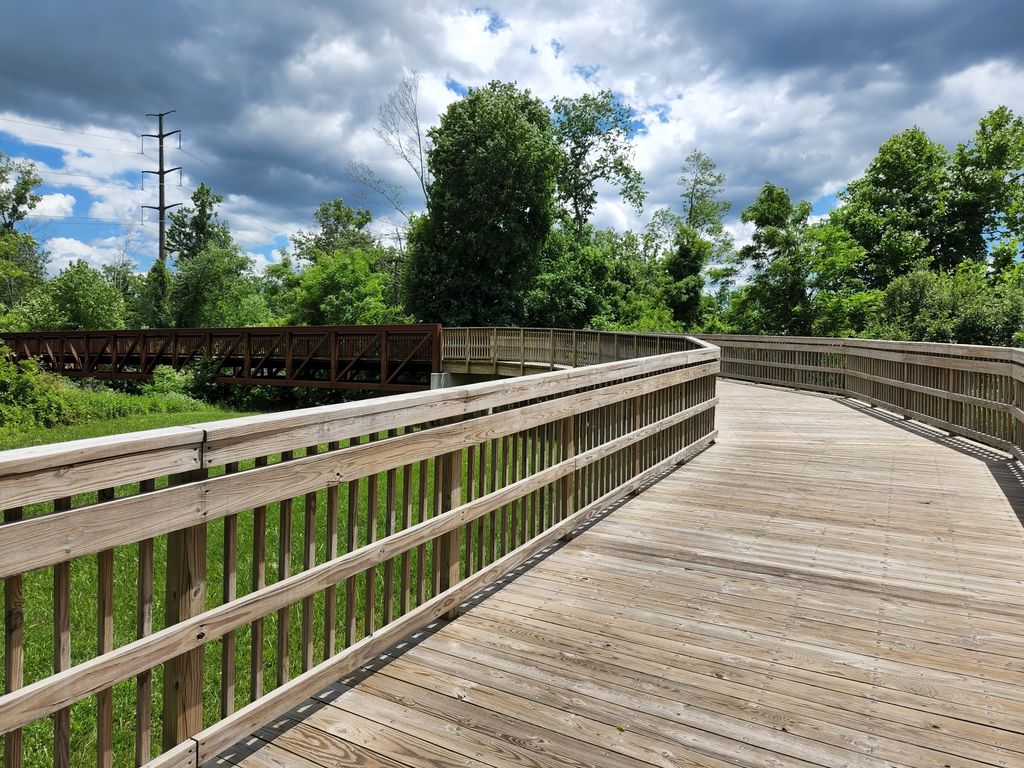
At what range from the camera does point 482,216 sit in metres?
34.1

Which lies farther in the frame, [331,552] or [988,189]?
[988,189]

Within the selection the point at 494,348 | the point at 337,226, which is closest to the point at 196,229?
the point at 337,226

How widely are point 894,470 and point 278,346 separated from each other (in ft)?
75.7

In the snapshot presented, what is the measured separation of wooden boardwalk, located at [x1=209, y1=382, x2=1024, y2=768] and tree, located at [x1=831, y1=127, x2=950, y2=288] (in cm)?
3296

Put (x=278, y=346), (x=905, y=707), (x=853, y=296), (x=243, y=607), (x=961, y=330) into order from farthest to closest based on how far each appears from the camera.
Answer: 1. (x=853, y=296)
2. (x=278, y=346)
3. (x=961, y=330)
4. (x=905, y=707)
5. (x=243, y=607)

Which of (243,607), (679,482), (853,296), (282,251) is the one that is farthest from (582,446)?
(282,251)

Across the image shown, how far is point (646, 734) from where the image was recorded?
8.71ft

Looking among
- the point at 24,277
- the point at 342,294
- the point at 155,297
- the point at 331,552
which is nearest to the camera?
the point at 331,552

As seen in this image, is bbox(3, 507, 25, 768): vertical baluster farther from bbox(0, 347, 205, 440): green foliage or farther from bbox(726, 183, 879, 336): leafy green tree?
bbox(726, 183, 879, 336): leafy green tree

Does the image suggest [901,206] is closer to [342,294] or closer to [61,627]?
[342,294]

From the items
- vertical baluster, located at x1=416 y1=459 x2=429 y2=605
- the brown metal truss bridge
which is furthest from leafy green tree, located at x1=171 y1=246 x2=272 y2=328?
vertical baluster, located at x1=416 y1=459 x2=429 y2=605

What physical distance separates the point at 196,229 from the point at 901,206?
6089 centimetres

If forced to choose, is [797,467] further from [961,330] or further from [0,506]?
[961,330]

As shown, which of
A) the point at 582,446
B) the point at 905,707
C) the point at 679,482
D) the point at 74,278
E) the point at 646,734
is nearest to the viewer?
the point at 646,734
